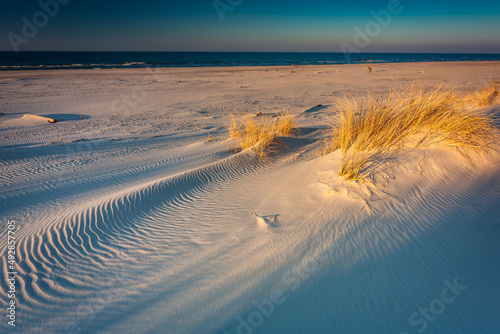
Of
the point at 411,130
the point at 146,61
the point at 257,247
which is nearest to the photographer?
the point at 257,247

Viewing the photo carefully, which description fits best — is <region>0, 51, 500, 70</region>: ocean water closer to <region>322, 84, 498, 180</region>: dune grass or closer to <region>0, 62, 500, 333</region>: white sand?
<region>0, 62, 500, 333</region>: white sand

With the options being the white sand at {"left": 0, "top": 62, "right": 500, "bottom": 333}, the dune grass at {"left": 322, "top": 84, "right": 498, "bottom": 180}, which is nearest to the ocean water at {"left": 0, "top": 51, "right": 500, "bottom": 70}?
the white sand at {"left": 0, "top": 62, "right": 500, "bottom": 333}

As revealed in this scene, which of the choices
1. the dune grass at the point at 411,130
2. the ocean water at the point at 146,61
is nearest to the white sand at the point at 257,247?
the dune grass at the point at 411,130

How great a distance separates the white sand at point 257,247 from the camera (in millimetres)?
1914

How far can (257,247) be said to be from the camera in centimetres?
Result: 250

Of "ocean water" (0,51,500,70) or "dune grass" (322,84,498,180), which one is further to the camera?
"ocean water" (0,51,500,70)

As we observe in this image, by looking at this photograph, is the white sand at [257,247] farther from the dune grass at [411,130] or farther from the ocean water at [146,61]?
the ocean water at [146,61]

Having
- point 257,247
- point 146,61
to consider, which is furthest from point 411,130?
point 146,61

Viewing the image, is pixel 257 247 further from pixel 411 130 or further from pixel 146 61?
pixel 146 61

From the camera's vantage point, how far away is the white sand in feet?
6.28

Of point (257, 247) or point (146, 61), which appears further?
point (146, 61)

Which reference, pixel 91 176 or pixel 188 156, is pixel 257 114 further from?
pixel 91 176

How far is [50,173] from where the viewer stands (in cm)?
484

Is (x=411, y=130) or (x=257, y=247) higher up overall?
(x=411, y=130)
